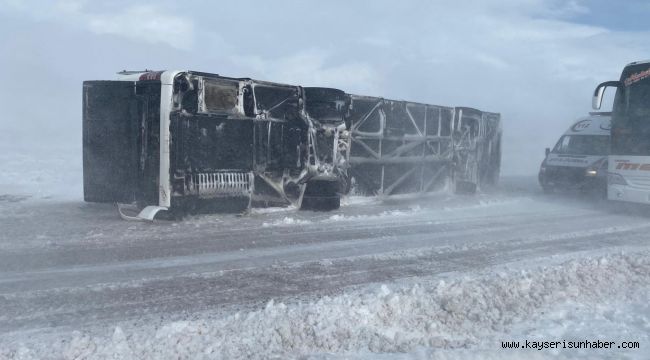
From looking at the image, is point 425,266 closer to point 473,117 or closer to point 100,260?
point 100,260

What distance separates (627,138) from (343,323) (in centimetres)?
1022

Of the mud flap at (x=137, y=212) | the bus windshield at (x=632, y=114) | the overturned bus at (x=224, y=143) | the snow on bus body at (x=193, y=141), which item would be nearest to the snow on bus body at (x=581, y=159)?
the bus windshield at (x=632, y=114)

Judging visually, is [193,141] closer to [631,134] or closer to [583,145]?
[631,134]

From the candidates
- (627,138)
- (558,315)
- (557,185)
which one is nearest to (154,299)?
(558,315)

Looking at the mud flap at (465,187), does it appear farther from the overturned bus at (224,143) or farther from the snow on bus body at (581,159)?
the overturned bus at (224,143)

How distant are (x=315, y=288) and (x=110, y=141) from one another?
6.13 metres

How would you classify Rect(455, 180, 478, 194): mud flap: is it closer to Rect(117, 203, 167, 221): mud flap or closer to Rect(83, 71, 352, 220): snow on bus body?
Rect(83, 71, 352, 220): snow on bus body

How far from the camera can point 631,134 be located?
40.1 feet

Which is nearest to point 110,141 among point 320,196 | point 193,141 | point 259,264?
point 193,141

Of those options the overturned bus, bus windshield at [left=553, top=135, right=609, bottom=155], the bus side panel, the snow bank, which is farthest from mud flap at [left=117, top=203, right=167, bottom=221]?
bus windshield at [left=553, top=135, right=609, bottom=155]

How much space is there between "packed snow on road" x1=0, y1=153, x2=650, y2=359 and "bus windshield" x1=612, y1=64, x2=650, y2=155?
2.17m

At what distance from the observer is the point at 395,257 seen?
7.57m

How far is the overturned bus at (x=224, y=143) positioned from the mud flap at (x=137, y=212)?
0.07ft

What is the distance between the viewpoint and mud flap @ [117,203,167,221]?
9.70 metres
